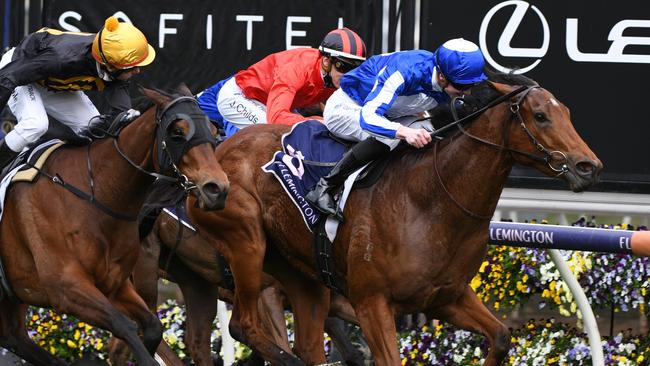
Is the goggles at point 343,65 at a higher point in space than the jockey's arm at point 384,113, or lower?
lower

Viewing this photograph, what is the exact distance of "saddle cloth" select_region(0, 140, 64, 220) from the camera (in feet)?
22.2

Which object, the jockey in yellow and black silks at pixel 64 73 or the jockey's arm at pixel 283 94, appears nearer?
the jockey in yellow and black silks at pixel 64 73

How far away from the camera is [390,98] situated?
6594 mm

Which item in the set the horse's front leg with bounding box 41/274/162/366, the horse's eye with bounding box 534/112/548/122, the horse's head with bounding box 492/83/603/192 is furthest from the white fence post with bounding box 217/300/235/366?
the horse's eye with bounding box 534/112/548/122

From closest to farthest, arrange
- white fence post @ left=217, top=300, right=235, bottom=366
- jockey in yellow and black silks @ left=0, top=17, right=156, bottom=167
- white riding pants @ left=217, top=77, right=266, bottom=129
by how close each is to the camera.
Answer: jockey in yellow and black silks @ left=0, top=17, right=156, bottom=167 → white fence post @ left=217, top=300, right=235, bottom=366 → white riding pants @ left=217, top=77, right=266, bottom=129

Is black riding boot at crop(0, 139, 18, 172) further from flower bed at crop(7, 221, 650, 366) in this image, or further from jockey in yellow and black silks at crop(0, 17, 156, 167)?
flower bed at crop(7, 221, 650, 366)

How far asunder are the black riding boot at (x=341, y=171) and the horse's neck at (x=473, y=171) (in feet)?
0.94

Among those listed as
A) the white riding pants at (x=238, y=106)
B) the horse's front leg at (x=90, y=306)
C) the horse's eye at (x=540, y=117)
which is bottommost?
the horse's front leg at (x=90, y=306)

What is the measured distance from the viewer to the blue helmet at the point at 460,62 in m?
6.52

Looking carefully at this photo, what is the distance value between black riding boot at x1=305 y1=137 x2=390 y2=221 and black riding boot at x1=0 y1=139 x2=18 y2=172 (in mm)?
1378

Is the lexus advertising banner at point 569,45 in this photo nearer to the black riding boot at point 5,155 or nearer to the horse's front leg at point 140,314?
the black riding boot at point 5,155

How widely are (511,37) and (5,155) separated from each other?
9.45 ft

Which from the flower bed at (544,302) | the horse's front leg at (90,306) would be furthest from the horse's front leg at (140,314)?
the flower bed at (544,302)

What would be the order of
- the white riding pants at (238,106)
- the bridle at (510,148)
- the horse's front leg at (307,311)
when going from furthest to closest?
1. the white riding pants at (238,106)
2. the horse's front leg at (307,311)
3. the bridle at (510,148)
